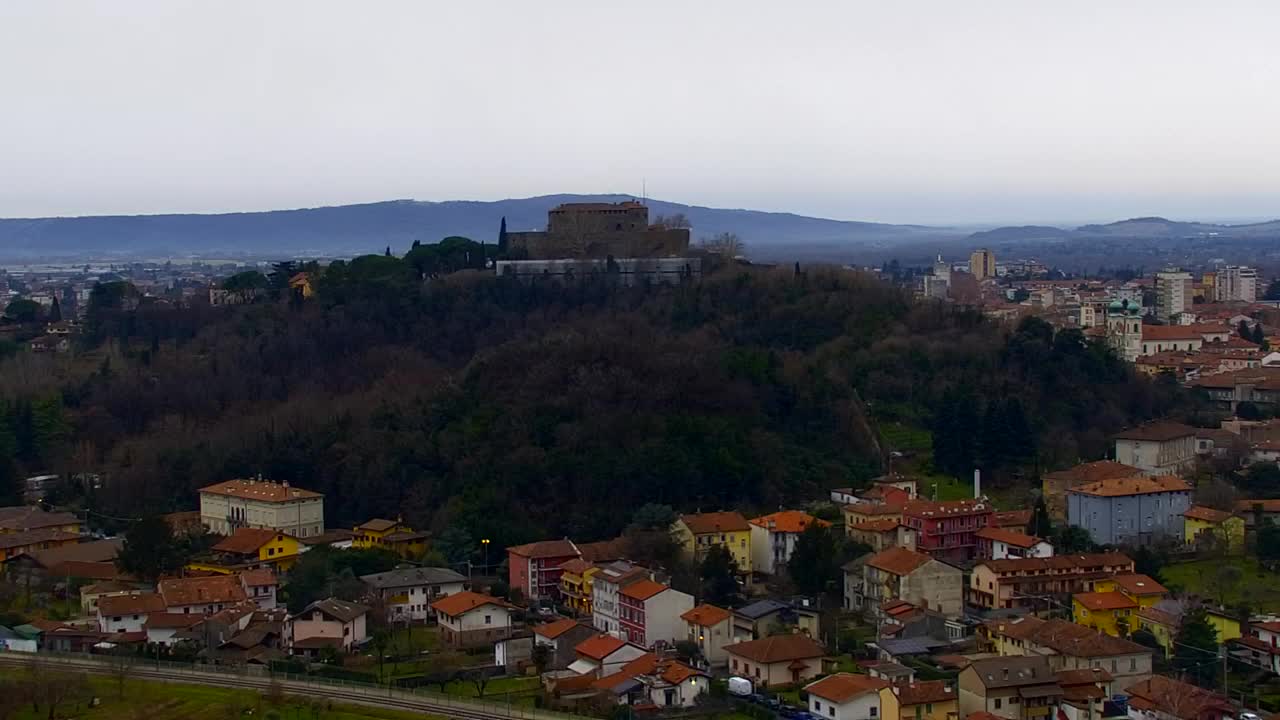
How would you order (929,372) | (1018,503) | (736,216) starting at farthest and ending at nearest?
(736,216) → (929,372) → (1018,503)

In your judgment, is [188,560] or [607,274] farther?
[607,274]

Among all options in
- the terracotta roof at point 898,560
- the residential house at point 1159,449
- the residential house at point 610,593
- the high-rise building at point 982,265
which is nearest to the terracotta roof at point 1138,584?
the terracotta roof at point 898,560

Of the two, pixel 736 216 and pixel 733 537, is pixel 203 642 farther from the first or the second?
pixel 736 216

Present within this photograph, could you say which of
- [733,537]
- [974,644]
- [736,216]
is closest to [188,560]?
[733,537]

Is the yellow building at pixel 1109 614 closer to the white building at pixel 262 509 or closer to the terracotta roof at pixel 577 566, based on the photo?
the terracotta roof at pixel 577 566

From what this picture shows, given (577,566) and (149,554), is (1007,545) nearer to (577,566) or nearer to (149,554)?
(577,566)

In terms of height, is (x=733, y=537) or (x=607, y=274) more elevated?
(x=607, y=274)

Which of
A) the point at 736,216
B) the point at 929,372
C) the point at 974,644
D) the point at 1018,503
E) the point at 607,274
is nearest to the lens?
the point at 974,644

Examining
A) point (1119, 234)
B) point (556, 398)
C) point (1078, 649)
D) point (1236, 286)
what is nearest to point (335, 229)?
point (1119, 234)
